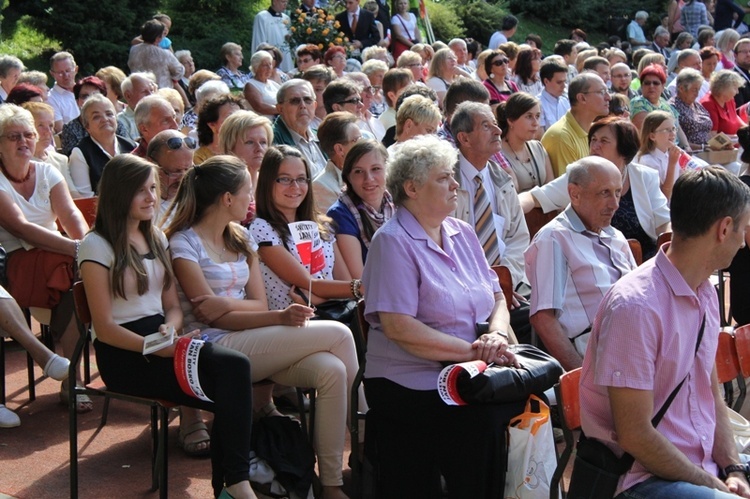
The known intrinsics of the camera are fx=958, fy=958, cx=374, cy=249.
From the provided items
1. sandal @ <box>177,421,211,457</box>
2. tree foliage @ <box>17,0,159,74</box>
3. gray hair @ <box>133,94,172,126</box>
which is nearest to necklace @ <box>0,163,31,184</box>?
gray hair @ <box>133,94,172,126</box>

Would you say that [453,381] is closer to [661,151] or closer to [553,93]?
[661,151]

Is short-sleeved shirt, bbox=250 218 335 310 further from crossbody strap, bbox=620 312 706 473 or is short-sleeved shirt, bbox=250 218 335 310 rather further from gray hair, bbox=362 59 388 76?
gray hair, bbox=362 59 388 76

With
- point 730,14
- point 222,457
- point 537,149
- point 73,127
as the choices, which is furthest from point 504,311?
point 730,14

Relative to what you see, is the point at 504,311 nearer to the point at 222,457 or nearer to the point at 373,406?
the point at 373,406

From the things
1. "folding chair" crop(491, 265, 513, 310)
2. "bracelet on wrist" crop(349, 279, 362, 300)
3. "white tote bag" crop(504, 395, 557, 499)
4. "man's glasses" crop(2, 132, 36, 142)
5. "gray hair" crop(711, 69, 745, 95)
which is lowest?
"white tote bag" crop(504, 395, 557, 499)

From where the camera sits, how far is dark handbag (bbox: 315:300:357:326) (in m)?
5.05

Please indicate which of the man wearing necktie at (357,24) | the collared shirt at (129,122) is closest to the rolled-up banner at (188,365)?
the collared shirt at (129,122)

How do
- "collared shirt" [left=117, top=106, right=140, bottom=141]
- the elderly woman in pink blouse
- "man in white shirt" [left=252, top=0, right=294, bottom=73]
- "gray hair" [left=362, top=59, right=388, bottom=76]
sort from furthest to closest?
"man in white shirt" [left=252, top=0, right=294, bottom=73]
"gray hair" [left=362, top=59, right=388, bottom=76]
"collared shirt" [left=117, top=106, right=140, bottom=141]
the elderly woman in pink blouse

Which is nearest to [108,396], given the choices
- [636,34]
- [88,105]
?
[88,105]

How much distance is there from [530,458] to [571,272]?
1.27 metres

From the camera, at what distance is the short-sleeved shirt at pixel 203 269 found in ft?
15.0

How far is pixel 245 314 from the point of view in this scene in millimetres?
4508

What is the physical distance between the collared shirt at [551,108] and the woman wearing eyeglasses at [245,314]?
6.15 metres

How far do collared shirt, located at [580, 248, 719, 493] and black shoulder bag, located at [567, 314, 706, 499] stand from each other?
2 cm
